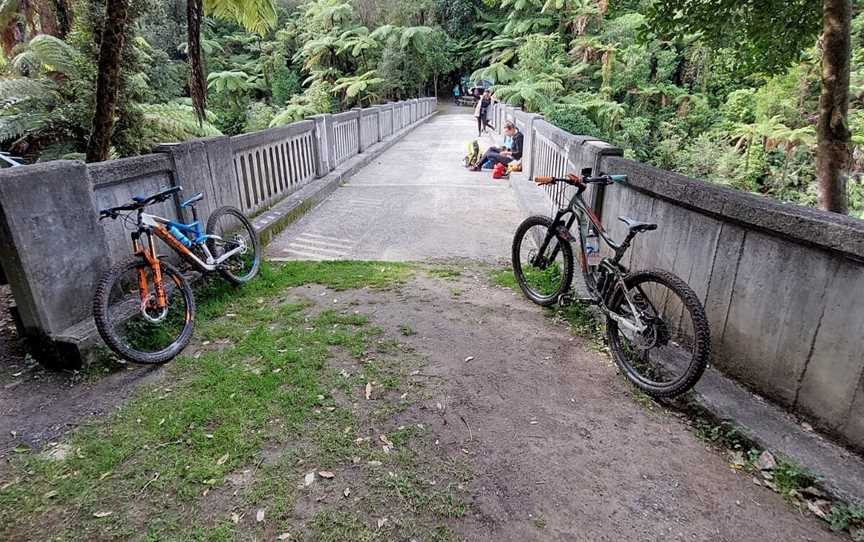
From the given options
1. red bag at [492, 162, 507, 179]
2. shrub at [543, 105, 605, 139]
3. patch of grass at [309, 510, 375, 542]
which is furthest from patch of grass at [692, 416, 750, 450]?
shrub at [543, 105, 605, 139]

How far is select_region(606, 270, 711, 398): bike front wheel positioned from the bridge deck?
237 cm

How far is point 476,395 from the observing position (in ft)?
9.69

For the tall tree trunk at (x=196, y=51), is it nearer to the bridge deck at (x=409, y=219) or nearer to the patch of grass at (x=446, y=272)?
the bridge deck at (x=409, y=219)

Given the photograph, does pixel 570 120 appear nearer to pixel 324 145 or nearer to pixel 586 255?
pixel 324 145

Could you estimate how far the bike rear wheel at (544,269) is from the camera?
4.01 m

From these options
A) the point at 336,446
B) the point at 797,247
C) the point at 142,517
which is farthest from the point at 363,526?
the point at 797,247

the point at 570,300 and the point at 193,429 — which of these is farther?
the point at 570,300

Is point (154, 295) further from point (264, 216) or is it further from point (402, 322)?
point (264, 216)

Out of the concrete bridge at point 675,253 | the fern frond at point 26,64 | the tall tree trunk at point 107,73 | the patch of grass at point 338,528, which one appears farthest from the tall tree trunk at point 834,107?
the fern frond at point 26,64

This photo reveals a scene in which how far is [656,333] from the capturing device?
293 centimetres

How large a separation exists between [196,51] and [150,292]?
328 cm

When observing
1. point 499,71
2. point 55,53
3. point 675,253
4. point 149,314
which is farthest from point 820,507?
point 499,71

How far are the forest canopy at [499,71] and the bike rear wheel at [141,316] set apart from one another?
125 inches

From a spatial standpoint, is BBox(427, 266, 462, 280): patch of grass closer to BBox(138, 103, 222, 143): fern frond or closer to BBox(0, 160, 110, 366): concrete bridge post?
BBox(0, 160, 110, 366): concrete bridge post
